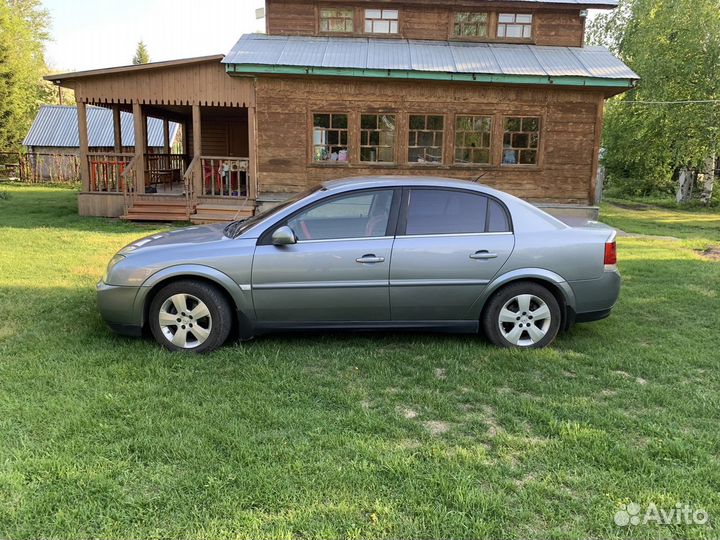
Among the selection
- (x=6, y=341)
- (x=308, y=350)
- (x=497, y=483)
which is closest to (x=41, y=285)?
(x=6, y=341)

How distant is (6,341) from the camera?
15.6 ft

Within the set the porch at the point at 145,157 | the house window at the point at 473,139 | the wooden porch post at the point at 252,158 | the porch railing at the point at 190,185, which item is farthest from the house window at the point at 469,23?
the porch railing at the point at 190,185

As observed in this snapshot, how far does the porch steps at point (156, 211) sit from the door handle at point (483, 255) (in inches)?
386

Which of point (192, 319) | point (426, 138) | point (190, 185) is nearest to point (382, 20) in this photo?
point (426, 138)

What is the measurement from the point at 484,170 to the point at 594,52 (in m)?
4.48

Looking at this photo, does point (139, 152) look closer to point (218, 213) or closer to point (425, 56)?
point (218, 213)

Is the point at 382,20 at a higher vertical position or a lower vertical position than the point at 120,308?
higher

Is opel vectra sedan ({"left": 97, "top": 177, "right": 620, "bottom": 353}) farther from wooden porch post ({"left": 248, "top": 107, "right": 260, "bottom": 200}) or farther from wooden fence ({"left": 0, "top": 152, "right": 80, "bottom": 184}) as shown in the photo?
wooden fence ({"left": 0, "top": 152, "right": 80, "bottom": 184})

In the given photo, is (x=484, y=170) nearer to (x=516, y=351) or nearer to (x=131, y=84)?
(x=131, y=84)

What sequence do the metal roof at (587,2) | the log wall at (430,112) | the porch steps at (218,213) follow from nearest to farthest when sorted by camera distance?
1. the porch steps at (218,213)
2. the log wall at (430,112)
3. the metal roof at (587,2)

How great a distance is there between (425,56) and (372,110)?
1925 millimetres

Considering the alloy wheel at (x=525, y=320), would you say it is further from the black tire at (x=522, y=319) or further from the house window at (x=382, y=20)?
the house window at (x=382, y=20)

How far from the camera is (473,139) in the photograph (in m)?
13.7

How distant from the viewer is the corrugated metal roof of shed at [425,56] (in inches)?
500
